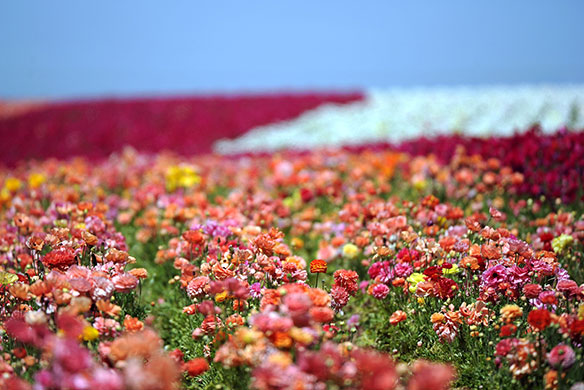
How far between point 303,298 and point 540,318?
1.05 meters

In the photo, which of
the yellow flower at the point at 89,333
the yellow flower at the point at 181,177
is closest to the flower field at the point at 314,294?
the yellow flower at the point at 89,333

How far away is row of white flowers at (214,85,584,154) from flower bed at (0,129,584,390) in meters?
5.28

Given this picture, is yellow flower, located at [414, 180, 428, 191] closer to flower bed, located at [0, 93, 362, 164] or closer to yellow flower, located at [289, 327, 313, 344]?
yellow flower, located at [289, 327, 313, 344]

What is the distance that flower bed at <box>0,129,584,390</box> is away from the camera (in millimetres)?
1776

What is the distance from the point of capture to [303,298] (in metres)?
1.86

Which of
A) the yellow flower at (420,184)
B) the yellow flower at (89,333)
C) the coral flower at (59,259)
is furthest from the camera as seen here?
the yellow flower at (420,184)

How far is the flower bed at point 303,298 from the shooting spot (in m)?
1.78

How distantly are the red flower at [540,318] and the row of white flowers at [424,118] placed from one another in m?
6.92

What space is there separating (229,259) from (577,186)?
3306mm

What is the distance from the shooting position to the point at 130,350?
68.3 inches

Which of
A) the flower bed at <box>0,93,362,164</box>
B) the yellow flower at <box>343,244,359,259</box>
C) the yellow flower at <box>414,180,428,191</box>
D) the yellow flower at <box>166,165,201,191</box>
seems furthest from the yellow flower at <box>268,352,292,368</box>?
the flower bed at <box>0,93,362,164</box>

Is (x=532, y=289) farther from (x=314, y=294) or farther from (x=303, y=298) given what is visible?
(x=303, y=298)

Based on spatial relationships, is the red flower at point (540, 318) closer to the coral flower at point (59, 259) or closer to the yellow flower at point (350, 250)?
the yellow flower at point (350, 250)

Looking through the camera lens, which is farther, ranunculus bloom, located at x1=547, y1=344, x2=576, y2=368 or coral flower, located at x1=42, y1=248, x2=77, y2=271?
coral flower, located at x1=42, y1=248, x2=77, y2=271
